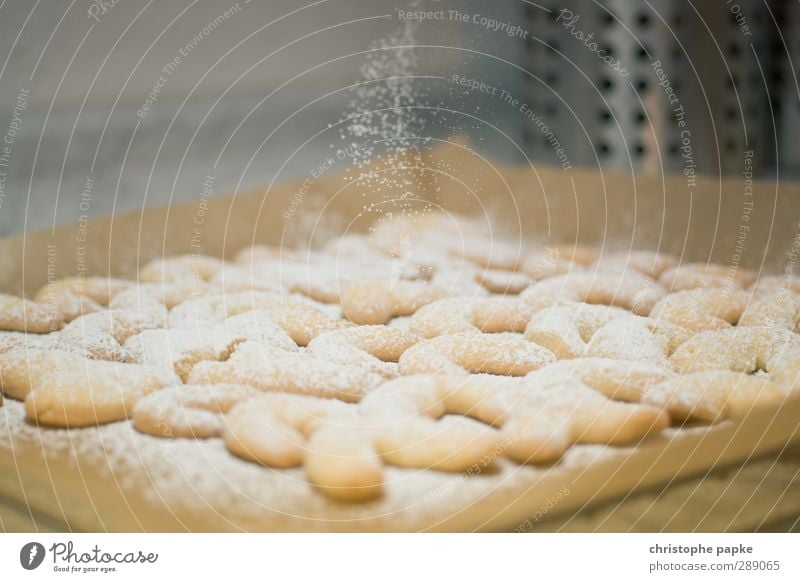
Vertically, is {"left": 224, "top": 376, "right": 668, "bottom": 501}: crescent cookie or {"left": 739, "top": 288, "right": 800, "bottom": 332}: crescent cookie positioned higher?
{"left": 739, "top": 288, "right": 800, "bottom": 332}: crescent cookie

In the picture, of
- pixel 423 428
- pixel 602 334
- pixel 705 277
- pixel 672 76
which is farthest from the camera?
pixel 672 76

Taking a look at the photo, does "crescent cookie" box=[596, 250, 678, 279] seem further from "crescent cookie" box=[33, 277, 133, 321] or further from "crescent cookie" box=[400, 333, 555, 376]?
"crescent cookie" box=[33, 277, 133, 321]

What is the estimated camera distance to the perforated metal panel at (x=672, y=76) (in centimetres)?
73

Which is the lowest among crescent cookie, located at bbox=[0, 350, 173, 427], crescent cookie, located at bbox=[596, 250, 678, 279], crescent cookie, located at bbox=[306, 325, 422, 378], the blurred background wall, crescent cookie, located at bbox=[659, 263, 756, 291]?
crescent cookie, located at bbox=[0, 350, 173, 427]

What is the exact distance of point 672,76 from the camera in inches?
29.4

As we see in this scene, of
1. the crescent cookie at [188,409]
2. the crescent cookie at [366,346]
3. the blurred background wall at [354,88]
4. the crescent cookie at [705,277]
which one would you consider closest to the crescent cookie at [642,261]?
the crescent cookie at [705,277]

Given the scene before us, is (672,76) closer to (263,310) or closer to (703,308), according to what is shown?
(703,308)

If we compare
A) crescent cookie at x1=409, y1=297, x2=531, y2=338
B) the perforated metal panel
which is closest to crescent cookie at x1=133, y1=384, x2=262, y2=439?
crescent cookie at x1=409, y1=297, x2=531, y2=338

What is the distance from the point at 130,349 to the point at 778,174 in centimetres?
55

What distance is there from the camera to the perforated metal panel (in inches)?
28.7

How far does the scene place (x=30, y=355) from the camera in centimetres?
47

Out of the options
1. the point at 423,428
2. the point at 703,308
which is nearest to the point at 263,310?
the point at 423,428

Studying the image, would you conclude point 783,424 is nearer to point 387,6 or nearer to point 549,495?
point 549,495

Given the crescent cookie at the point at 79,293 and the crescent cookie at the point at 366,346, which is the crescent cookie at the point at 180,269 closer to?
the crescent cookie at the point at 79,293
